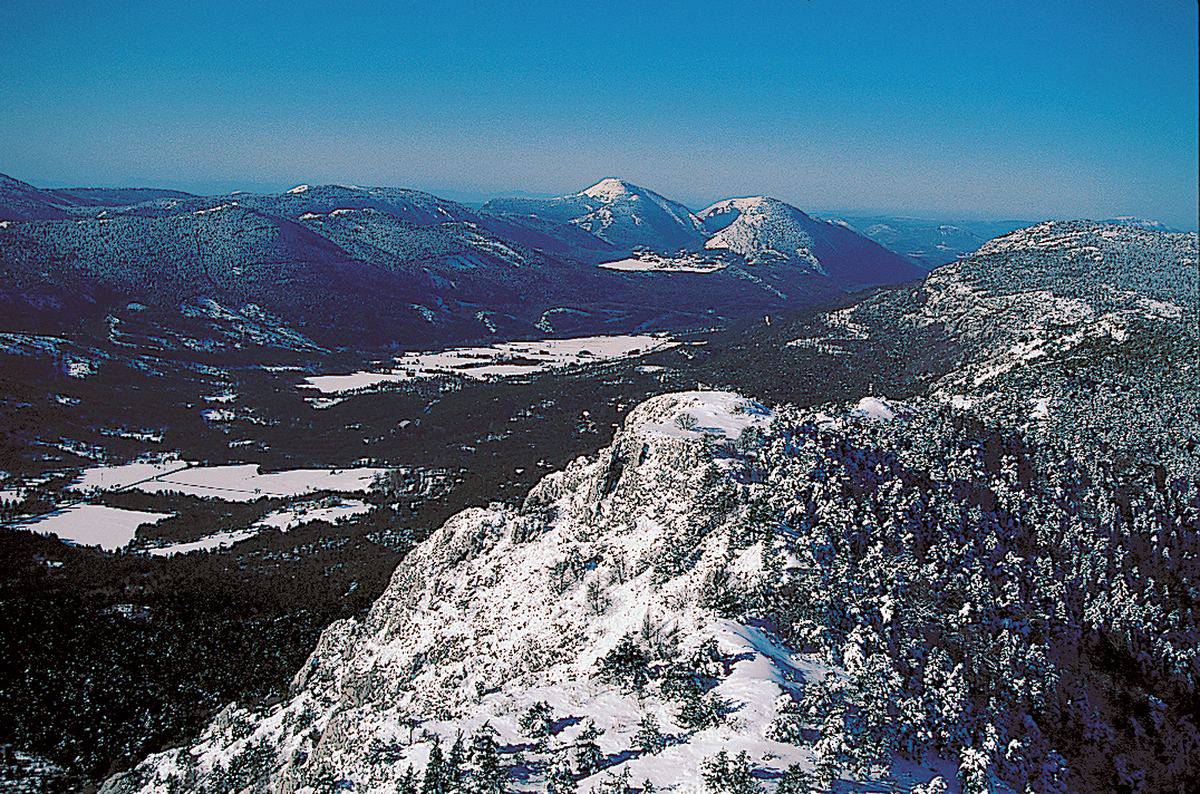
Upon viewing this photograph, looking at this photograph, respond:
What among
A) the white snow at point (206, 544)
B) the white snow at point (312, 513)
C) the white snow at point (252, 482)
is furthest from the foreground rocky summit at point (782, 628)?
the white snow at point (252, 482)

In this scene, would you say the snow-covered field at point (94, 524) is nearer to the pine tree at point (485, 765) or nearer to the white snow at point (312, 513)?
the white snow at point (312, 513)

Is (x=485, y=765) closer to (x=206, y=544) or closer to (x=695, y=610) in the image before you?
(x=695, y=610)

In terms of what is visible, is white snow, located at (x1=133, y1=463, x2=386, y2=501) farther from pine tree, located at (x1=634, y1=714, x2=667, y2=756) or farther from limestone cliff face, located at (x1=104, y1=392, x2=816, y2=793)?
pine tree, located at (x1=634, y1=714, x2=667, y2=756)

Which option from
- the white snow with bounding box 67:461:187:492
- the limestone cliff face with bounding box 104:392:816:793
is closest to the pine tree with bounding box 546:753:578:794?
the limestone cliff face with bounding box 104:392:816:793

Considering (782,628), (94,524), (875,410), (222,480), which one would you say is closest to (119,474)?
(222,480)

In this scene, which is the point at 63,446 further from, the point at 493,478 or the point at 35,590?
the point at 493,478

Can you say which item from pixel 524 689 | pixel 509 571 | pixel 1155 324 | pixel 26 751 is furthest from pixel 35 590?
pixel 1155 324
